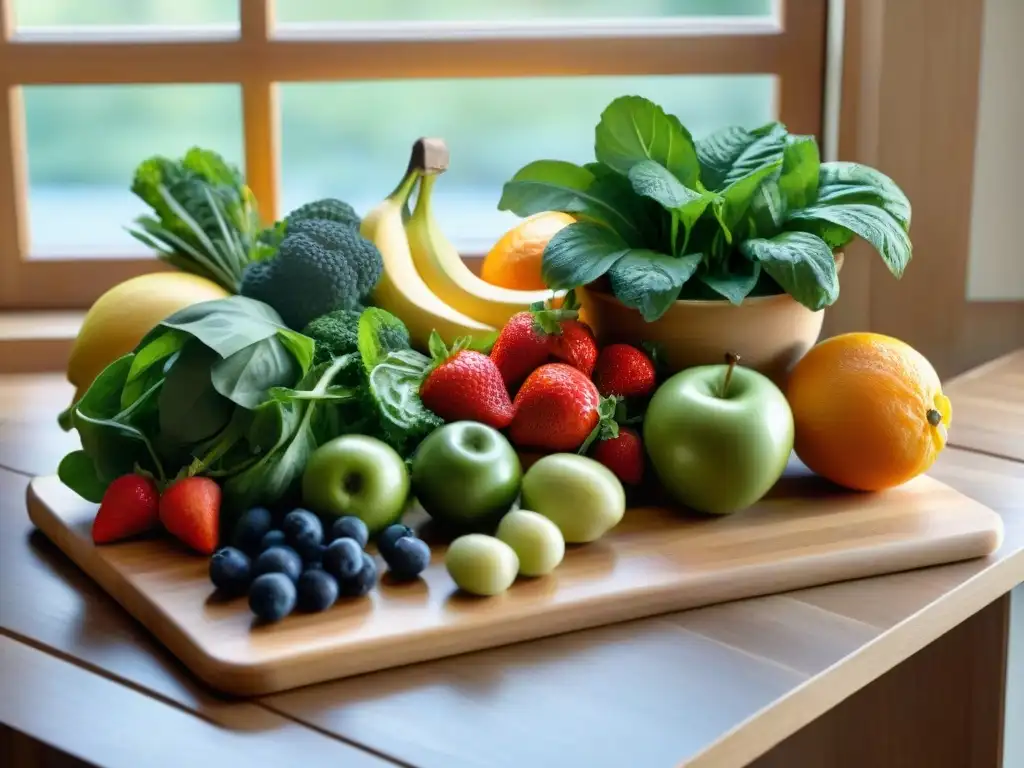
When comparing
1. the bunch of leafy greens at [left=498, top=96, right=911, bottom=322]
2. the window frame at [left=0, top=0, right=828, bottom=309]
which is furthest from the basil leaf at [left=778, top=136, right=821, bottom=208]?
the window frame at [left=0, top=0, right=828, bottom=309]

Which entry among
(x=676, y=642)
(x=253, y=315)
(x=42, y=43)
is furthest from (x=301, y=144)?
(x=676, y=642)

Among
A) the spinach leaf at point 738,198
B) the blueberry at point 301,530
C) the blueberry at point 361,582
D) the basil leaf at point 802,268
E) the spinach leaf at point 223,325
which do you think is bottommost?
the blueberry at point 361,582

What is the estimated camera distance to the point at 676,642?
0.81 metres

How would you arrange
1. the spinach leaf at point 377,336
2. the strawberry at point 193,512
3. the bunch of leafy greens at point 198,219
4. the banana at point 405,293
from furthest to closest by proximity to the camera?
the bunch of leafy greens at point 198,219, the banana at point 405,293, the spinach leaf at point 377,336, the strawberry at point 193,512

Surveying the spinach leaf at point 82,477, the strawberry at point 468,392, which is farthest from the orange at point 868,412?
the spinach leaf at point 82,477

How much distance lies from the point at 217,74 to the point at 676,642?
3.61 ft

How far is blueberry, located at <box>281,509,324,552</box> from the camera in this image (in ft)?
2.75

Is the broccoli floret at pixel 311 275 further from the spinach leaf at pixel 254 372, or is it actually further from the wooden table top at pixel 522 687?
the wooden table top at pixel 522 687

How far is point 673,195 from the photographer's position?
0.99 metres

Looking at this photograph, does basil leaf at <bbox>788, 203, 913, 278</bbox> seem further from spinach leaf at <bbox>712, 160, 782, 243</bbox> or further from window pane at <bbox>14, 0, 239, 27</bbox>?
window pane at <bbox>14, 0, 239, 27</bbox>

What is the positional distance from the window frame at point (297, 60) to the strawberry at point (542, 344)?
707 millimetres

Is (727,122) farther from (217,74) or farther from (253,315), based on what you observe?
(253,315)

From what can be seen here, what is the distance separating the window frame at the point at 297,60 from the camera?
63.5 inches

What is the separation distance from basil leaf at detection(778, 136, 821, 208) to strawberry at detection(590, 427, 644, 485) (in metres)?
0.24
